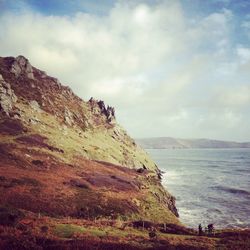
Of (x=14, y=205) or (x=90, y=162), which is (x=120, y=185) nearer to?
(x=90, y=162)

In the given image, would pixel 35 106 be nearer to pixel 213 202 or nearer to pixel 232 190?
pixel 213 202

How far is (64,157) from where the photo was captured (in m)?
72.9

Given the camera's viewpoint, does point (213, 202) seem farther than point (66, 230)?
Yes

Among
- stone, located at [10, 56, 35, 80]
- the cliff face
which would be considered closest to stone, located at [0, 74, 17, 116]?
the cliff face

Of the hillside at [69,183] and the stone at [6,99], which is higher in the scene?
the stone at [6,99]

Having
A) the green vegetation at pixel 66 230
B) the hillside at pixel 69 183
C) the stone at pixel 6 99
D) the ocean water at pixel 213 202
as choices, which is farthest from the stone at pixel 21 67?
the green vegetation at pixel 66 230

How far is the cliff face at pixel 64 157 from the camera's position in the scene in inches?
1805

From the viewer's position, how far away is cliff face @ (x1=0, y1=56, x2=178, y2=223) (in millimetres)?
45844

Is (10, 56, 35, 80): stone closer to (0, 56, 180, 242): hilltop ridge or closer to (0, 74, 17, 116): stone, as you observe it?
(0, 56, 180, 242): hilltop ridge

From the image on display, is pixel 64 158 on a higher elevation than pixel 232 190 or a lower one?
higher

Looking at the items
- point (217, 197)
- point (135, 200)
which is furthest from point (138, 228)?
point (217, 197)

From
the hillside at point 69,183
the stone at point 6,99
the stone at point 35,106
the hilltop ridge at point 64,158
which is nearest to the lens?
the hillside at point 69,183

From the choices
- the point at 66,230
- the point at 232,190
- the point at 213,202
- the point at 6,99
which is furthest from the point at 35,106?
the point at 66,230

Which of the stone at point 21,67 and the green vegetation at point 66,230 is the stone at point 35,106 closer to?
the stone at point 21,67
